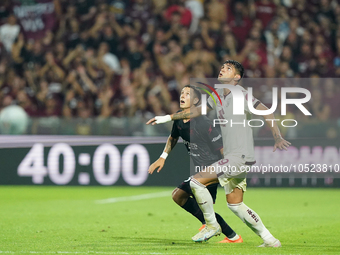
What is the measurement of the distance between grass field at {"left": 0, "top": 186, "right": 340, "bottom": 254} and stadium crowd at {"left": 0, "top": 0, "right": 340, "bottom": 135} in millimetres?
2144

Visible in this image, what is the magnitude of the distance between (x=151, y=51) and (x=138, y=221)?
726 centimetres

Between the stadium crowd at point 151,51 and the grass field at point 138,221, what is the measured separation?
214cm

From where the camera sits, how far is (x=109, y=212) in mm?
10680

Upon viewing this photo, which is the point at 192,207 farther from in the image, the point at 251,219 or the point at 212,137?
the point at 251,219

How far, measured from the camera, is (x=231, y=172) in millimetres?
6527

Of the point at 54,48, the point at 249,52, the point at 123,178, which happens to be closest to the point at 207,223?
the point at 123,178

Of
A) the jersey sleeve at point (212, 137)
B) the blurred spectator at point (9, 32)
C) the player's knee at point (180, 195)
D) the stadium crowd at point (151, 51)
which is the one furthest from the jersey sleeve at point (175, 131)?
the blurred spectator at point (9, 32)

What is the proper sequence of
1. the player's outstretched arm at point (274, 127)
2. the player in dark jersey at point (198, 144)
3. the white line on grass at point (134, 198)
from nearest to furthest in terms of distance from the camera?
the player's outstretched arm at point (274, 127), the player in dark jersey at point (198, 144), the white line on grass at point (134, 198)

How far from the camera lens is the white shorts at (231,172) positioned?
6.54m

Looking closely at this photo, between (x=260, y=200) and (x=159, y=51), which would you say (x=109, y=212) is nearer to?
(x=260, y=200)

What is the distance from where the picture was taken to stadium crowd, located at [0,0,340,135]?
48.7 feet

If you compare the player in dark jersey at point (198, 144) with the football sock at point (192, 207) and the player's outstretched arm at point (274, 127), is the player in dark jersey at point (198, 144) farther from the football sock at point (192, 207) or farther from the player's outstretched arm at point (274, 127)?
the player's outstretched arm at point (274, 127)

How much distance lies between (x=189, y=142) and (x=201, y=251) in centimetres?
139

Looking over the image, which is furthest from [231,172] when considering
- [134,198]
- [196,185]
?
[134,198]
